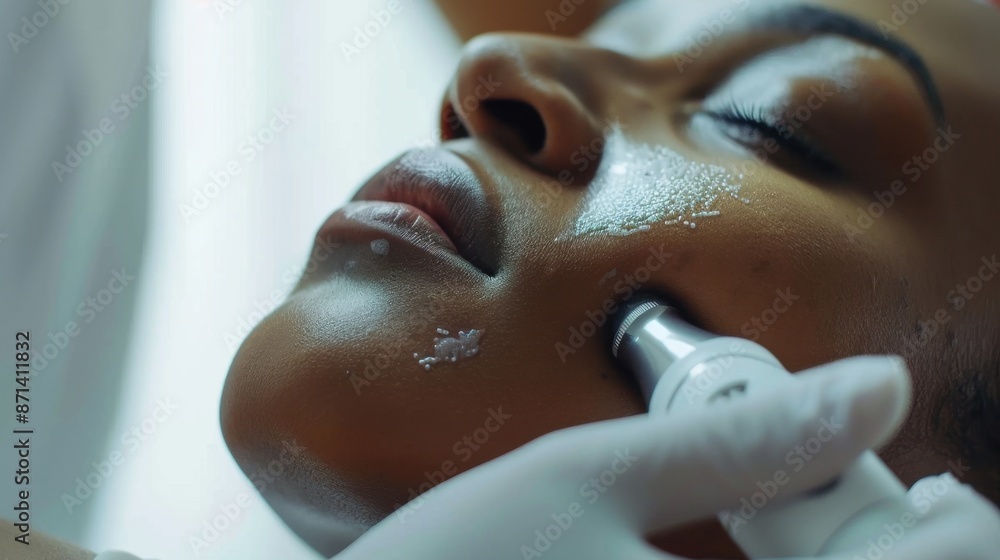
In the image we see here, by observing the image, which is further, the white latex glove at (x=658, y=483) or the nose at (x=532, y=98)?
the nose at (x=532, y=98)

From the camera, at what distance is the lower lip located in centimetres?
57

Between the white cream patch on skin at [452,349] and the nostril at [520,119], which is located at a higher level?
the nostril at [520,119]

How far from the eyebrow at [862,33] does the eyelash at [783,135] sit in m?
0.10

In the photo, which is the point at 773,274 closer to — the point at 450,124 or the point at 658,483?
the point at 658,483

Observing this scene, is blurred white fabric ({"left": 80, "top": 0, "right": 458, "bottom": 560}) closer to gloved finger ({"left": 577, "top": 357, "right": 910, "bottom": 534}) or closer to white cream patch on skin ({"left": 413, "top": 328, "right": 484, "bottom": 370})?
white cream patch on skin ({"left": 413, "top": 328, "right": 484, "bottom": 370})

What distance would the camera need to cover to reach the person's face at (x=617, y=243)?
1.75 feet

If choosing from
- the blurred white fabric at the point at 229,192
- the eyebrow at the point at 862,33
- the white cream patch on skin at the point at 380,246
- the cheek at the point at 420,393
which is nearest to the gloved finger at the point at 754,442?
the cheek at the point at 420,393

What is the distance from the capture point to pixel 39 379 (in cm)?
76

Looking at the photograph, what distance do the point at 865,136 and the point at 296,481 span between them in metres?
0.61

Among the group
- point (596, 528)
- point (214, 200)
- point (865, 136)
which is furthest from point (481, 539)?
point (214, 200)

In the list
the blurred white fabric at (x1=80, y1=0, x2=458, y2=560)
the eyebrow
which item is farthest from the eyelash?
the blurred white fabric at (x1=80, y1=0, x2=458, y2=560)

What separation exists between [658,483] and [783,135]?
0.43 metres

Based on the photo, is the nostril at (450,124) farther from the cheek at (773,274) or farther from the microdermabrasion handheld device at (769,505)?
the microdermabrasion handheld device at (769,505)

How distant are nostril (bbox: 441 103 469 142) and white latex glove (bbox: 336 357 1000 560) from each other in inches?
18.7
